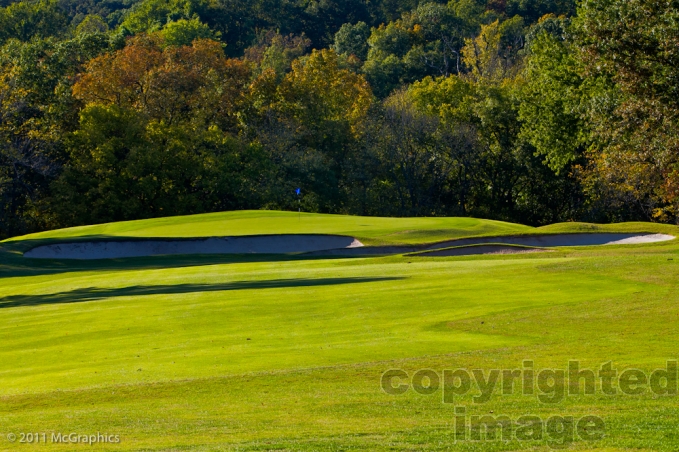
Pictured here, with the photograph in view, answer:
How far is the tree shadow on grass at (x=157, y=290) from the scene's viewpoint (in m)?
23.8

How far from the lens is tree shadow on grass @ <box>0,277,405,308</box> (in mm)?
23753

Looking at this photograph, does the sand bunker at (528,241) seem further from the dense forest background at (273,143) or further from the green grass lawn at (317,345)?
the green grass lawn at (317,345)

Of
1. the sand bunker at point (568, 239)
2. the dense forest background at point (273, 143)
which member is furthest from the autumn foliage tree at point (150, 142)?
the sand bunker at point (568, 239)

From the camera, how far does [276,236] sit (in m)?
39.5

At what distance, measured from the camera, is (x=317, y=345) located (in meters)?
15.8

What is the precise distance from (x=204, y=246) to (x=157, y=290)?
1511 cm

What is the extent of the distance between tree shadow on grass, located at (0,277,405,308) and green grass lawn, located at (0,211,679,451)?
0.31 feet

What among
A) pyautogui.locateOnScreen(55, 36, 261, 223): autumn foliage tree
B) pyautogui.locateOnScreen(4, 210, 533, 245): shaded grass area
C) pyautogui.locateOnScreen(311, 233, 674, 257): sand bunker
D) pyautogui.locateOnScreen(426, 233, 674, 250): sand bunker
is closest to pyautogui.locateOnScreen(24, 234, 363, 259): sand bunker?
pyautogui.locateOnScreen(4, 210, 533, 245): shaded grass area

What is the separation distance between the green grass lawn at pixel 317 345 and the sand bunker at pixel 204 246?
9.12 m

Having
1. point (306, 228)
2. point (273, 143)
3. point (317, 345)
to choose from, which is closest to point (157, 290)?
point (317, 345)

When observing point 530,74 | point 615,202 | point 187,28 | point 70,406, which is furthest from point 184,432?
point 187,28

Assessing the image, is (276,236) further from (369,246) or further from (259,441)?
(259,441)

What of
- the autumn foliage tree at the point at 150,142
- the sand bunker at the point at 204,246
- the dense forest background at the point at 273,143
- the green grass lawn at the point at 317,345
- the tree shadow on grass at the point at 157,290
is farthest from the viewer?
the autumn foliage tree at the point at 150,142

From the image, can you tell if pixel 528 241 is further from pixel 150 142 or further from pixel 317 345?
pixel 150 142
